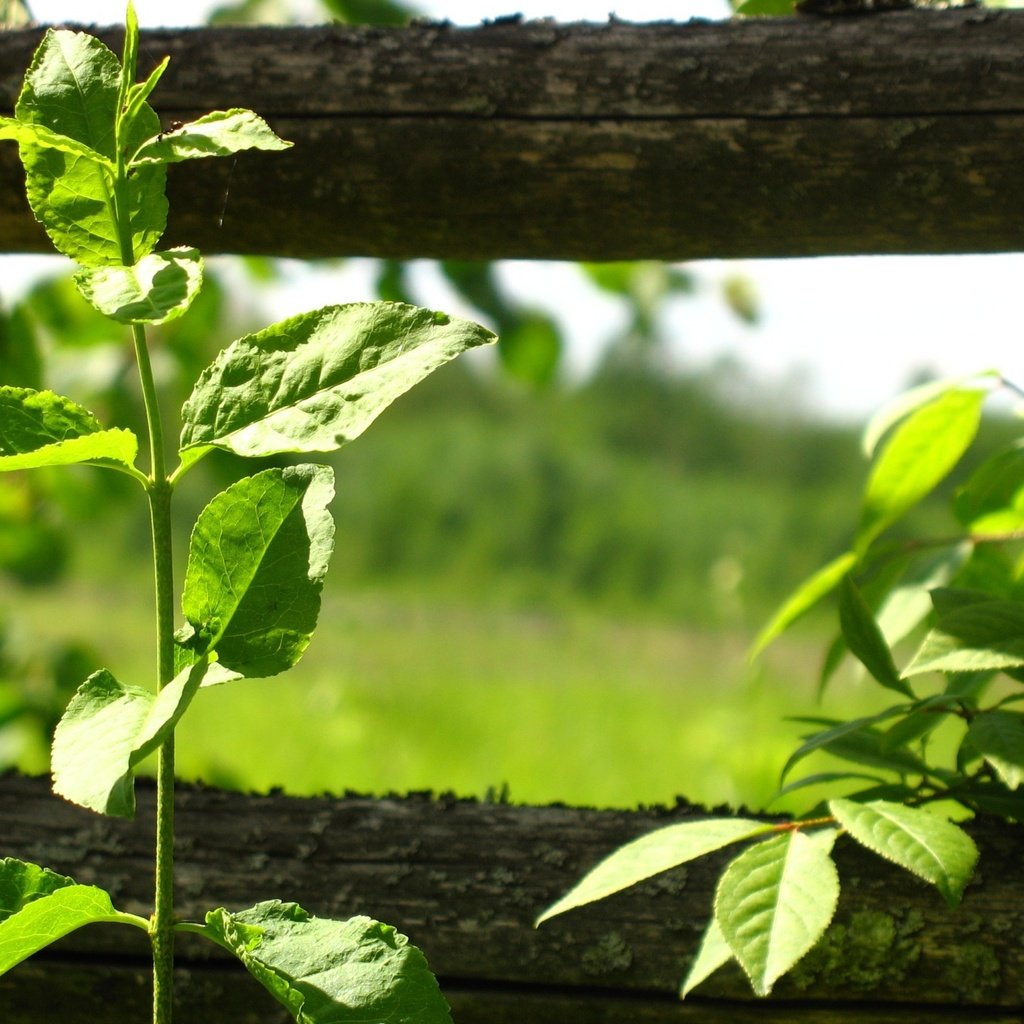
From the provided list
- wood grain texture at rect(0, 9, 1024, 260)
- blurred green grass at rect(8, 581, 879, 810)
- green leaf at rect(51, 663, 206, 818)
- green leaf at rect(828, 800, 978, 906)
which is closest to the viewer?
green leaf at rect(51, 663, 206, 818)

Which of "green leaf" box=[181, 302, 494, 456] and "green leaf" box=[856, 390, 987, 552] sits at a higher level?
"green leaf" box=[181, 302, 494, 456]

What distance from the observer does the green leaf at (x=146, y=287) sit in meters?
0.22

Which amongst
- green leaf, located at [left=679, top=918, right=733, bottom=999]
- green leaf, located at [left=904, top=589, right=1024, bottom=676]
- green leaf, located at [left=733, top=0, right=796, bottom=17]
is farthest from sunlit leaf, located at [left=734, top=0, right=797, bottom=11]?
green leaf, located at [left=679, top=918, right=733, bottom=999]

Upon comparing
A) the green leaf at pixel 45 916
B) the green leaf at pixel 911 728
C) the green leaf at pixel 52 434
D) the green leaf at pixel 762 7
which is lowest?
the green leaf at pixel 911 728

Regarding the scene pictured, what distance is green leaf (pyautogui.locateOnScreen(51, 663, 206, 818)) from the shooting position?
209 mm

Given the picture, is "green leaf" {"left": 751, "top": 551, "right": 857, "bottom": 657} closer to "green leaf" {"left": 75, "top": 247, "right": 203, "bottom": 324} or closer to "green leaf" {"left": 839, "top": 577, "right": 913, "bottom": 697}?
"green leaf" {"left": 839, "top": 577, "right": 913, "bottom": 697}

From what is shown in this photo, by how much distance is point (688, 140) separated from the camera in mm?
435

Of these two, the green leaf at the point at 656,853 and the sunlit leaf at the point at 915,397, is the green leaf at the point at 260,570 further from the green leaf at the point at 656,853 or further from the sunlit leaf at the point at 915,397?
the sunlit leaf at the point at 915,397

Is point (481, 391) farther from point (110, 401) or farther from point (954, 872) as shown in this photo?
point (954, 872)

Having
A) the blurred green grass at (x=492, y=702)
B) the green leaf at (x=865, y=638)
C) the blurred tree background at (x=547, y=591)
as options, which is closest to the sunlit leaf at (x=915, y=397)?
the green leaf at (x=865, y=638)

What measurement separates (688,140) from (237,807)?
32 cm

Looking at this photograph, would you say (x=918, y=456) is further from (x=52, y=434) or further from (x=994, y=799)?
(x=52, y=434)

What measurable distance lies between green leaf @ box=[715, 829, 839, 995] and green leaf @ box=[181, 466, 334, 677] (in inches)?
6.0

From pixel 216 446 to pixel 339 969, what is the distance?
127 mm
